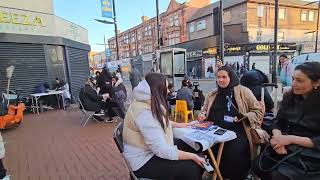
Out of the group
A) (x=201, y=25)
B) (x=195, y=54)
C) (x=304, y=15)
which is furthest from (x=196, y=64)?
(x=304, y=15)

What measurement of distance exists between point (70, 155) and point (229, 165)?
313cm

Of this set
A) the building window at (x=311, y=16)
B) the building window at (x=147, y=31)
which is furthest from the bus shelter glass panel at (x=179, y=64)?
the building window at (x=147, y=31)

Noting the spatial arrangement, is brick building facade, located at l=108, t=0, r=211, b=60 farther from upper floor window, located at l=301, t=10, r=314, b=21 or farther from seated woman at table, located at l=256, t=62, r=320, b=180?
seated woman at table, located at l=256, t=62, r=320, b=180

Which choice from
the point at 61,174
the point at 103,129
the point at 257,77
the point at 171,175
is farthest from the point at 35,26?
the point at 171,175

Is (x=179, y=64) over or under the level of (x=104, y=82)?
over

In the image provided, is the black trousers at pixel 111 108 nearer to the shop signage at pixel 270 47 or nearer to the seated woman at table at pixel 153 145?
the seated woman at table at pixel 153 145

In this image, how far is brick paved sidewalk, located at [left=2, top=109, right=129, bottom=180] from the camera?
3.91 metres

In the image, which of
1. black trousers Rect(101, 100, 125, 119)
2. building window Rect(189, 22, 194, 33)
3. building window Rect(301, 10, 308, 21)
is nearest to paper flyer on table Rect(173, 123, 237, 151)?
black trousers Rect(101, 100, 125, 119)

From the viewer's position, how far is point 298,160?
83.7 inches

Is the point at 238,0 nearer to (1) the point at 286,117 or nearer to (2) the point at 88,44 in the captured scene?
(2) the point at 88,44

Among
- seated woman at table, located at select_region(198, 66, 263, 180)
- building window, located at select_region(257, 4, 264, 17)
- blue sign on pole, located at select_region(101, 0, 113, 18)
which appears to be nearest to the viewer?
seated woman at table, located at select_region(198, 66, 263, 180)

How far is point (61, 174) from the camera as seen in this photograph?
390 centimetres

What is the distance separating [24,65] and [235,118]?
962 centimetres

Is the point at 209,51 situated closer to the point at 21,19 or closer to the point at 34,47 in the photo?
the point at 34,47
